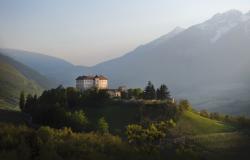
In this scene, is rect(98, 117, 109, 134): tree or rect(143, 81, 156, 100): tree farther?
rect(143, 81, 156, 100): tree

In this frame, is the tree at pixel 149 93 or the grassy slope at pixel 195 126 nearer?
the grassy slope at pixel 195 126

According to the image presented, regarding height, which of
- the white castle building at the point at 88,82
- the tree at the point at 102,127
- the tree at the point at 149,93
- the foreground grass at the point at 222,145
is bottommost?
the foreground grass at the point at 222,145

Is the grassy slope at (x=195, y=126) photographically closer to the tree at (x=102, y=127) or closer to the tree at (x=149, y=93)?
the tree at (x=149, y=93)

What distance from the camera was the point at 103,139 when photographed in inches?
3718

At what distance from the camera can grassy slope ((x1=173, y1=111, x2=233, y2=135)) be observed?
106812 millimetres

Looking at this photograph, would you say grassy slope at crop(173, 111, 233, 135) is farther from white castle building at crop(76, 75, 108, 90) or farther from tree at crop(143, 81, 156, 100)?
white castle building at crop(76, 75, 108, 90)

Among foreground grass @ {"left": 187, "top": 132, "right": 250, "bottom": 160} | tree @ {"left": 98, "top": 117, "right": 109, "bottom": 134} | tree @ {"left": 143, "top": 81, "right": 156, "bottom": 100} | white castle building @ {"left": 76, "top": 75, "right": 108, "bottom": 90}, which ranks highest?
white castle building @ {"left": 76, "top": 75, "right": 108, "bottom": 90}

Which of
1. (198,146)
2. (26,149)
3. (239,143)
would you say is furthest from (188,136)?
(26,149)

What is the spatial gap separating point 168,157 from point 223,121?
42126mm

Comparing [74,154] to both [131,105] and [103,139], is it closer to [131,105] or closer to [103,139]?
[103,139]

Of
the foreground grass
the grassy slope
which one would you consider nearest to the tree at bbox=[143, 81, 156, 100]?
the grassy slope

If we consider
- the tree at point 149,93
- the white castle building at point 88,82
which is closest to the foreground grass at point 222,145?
the tree at point 149,93

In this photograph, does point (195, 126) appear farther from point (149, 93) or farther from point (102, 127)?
point (102, 127)

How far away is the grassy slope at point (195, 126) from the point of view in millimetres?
106812
